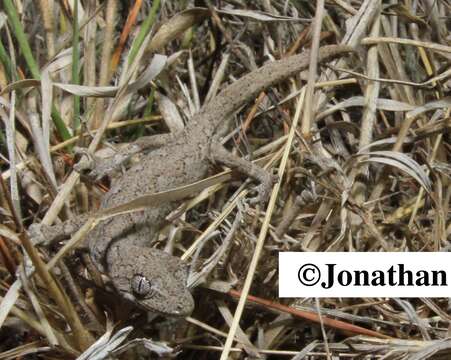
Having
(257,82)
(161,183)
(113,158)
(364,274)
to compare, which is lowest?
(364,274)

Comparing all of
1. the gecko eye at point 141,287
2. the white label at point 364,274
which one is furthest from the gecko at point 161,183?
the white label at point 364,274

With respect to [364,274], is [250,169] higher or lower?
higher

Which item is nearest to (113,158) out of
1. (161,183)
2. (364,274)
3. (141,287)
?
(161,183)

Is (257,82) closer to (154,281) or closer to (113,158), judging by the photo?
(113,158)

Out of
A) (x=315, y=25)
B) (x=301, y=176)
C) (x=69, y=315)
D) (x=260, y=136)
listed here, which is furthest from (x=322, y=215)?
(x=69, y=315)

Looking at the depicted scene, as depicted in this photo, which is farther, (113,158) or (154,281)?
(113,158)

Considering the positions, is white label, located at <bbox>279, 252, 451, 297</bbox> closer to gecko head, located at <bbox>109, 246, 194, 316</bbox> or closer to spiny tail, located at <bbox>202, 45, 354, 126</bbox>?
gecko head, located at <bbox>109, 246, 194, 316</bbox>

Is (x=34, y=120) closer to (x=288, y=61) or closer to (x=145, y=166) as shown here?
(x=145, y=166)
